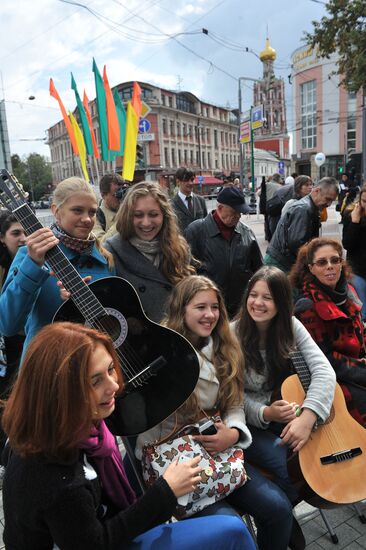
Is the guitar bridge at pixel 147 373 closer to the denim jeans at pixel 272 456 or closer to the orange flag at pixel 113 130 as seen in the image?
the denim jeans at pixel 272 456

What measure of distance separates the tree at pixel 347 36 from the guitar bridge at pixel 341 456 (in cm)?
1037

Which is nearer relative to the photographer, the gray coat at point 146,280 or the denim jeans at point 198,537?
the denim jeans at point 198,537

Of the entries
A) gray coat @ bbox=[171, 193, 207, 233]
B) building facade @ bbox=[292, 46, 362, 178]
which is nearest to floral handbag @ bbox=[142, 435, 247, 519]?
gray coat @ bbox=[171, 193, 207, 233]

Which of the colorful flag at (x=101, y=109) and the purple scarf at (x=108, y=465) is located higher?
the colorful flag at (x=101, y=109)

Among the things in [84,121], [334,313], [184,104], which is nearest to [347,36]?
[84,121]

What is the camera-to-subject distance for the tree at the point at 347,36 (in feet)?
32.1

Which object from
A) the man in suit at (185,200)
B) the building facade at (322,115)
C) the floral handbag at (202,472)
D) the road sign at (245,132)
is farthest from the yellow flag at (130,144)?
the building facade at (322,115)

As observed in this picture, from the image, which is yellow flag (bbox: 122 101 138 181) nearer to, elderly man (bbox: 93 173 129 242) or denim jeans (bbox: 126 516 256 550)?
elderly man (bbox: 93 173 129 242)

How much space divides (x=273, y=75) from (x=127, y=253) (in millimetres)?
76662

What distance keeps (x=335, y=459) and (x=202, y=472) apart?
0.68 m

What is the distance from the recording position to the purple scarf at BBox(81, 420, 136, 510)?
139cm

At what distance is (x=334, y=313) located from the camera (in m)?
2.60

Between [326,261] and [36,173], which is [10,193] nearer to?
[326,261]

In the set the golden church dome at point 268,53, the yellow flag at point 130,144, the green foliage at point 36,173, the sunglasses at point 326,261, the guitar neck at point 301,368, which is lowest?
the guitar neck at point 301,368
